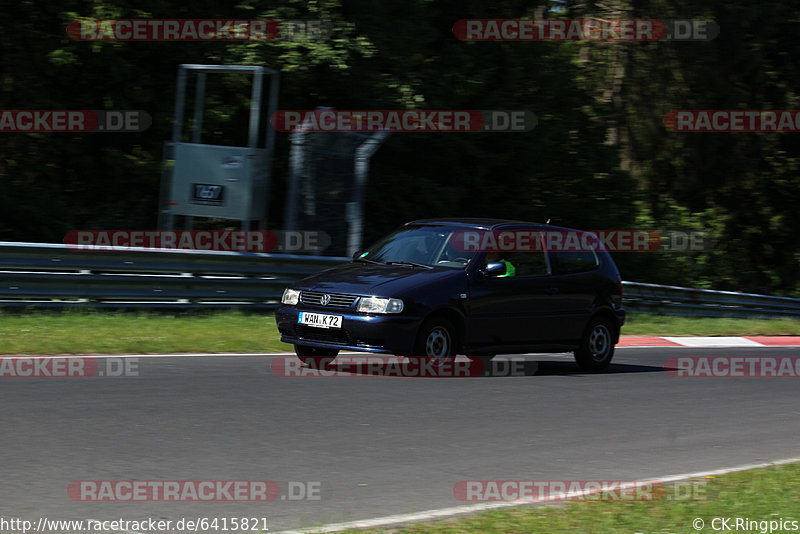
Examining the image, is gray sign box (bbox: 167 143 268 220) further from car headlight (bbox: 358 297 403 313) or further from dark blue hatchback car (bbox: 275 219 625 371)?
car headlight (bbox: 358 297 403 313)

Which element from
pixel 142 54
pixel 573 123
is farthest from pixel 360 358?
pixel 573 123

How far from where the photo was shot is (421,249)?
476 inches

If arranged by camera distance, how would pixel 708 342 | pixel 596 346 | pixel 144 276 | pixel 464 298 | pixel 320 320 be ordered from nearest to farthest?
pixel 320 320
pixel 464 298
pixel 596 346
pixel 144 276
pixel 708 342

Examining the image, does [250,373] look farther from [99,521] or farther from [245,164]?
[245,164]

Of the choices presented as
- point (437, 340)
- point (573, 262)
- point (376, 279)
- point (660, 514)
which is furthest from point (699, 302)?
point (660, 514)

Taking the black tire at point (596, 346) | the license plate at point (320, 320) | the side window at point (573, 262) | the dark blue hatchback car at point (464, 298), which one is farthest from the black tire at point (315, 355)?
the black tire at point (596, 346)

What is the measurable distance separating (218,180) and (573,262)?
6.66 meters

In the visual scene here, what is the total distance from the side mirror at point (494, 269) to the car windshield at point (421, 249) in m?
0.22

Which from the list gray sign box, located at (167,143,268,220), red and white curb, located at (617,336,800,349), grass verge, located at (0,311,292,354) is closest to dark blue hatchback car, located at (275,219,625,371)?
grass verge, located at (0,311,292,354)

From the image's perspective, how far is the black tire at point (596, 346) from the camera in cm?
1291

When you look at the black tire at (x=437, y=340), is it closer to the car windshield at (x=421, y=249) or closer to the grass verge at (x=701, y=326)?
the car windshield at (x=421, y=249)

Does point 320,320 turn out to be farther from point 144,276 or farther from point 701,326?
point 701,326

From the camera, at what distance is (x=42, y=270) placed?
561 inches

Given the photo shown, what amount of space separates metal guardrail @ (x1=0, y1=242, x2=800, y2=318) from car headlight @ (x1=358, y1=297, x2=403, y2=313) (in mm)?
4976
